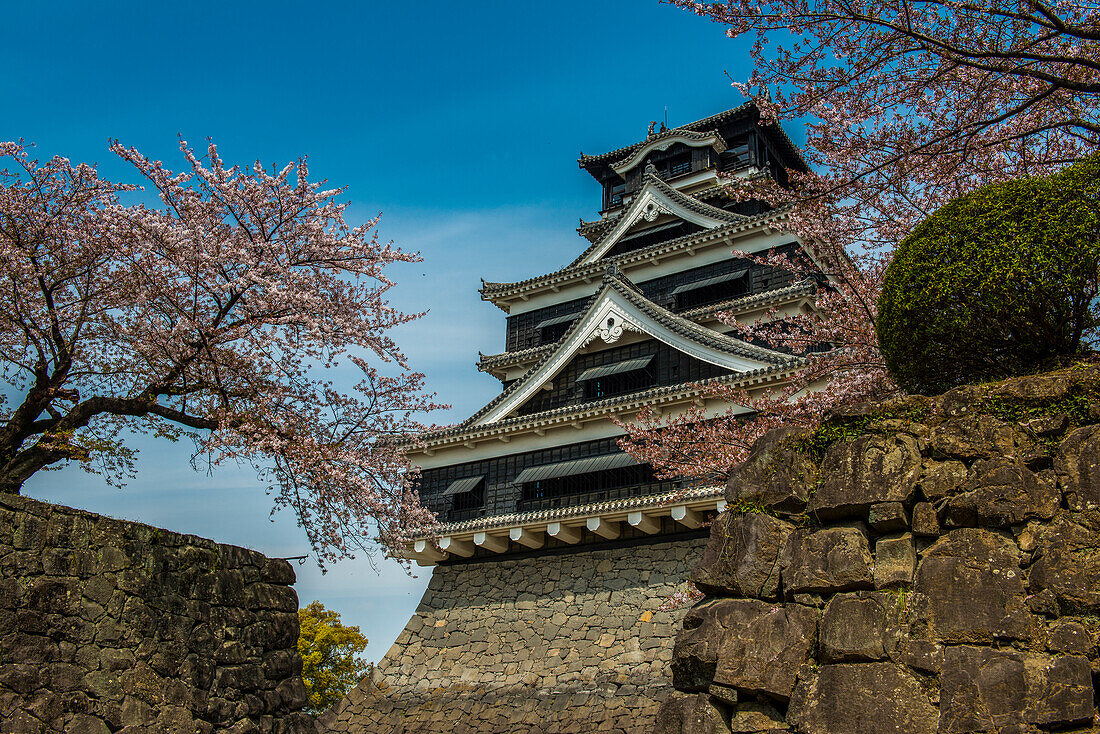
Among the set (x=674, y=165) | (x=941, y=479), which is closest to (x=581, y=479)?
(x=941, y=479)

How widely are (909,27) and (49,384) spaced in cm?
997

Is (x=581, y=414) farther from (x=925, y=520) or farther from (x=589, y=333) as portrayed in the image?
(x=925, y=520)

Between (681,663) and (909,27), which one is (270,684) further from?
(909,27)

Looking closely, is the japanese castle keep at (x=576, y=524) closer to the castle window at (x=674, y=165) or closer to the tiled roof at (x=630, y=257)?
the tiled roof at (x=630, y=257)

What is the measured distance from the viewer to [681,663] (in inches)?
268

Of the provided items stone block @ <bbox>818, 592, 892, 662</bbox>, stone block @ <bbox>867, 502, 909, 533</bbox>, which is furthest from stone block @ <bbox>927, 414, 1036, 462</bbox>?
stone block @ <bbox>818, 592, 892, 662</bbox>

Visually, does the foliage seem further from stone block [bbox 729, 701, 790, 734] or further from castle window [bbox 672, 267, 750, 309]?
stone block [bbox 729, 701, 790, 734]

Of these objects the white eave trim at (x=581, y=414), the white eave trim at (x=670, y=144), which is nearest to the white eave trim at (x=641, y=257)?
the white eave trim at (x=581, y=414)

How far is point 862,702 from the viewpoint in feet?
19.4

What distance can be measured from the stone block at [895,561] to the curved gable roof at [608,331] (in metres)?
14.1

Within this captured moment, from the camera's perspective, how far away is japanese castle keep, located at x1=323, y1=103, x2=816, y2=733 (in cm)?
1741

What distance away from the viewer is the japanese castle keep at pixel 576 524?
17.4 m

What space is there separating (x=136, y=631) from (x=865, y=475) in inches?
294

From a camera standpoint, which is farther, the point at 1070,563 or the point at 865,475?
the point at 865,475
